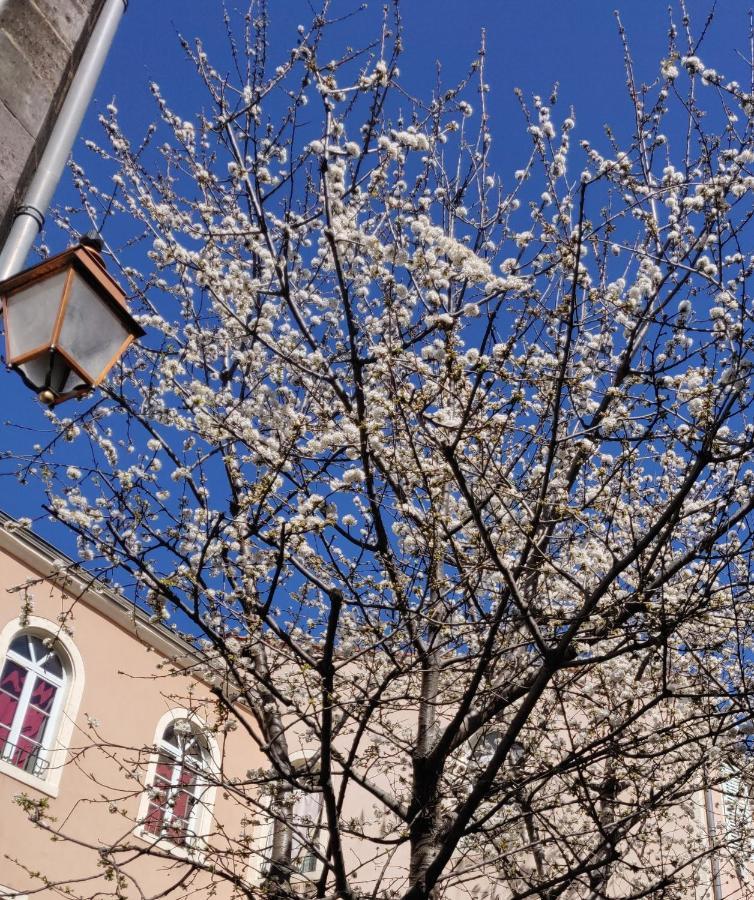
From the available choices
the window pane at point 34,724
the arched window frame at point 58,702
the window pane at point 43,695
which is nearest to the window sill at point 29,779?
the arched window frame at point 58,702

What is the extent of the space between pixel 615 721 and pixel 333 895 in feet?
8.15

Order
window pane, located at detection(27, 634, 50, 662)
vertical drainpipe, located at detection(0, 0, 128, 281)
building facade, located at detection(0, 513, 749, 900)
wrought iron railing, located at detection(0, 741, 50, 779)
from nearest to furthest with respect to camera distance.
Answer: vertical drainpipe, located at detection(0, 0, 128, 281) → building facade, located at detection(0, 513, 749, 900) → wrought iron railing, located at detection(0, 741, 50, 779) → window pane, located at detection(27, 634, 50, 662)

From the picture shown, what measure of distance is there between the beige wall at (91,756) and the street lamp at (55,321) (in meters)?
6.87

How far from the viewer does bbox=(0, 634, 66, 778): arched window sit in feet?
33.8

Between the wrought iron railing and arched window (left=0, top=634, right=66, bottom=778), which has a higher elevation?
arched window (left=0, top=634, right=66, bottom=778)

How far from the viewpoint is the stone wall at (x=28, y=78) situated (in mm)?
3684

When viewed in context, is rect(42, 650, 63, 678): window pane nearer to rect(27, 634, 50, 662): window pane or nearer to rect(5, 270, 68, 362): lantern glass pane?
rect(27, 634, 50, 662): window pane

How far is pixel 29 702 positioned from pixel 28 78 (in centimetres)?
843

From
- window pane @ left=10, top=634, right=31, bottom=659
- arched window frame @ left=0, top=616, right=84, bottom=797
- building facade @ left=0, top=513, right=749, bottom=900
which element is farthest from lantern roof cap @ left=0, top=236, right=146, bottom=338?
window pane @ left=10, top=634, right=31, bottom=659

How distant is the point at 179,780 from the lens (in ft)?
31.6

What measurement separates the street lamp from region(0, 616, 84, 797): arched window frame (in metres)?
7.27

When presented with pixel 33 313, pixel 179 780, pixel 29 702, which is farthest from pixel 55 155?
pixel 29 702

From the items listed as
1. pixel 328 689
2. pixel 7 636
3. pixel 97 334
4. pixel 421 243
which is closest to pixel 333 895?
pixel 328 689

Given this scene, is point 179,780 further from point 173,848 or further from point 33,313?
point 33,313
